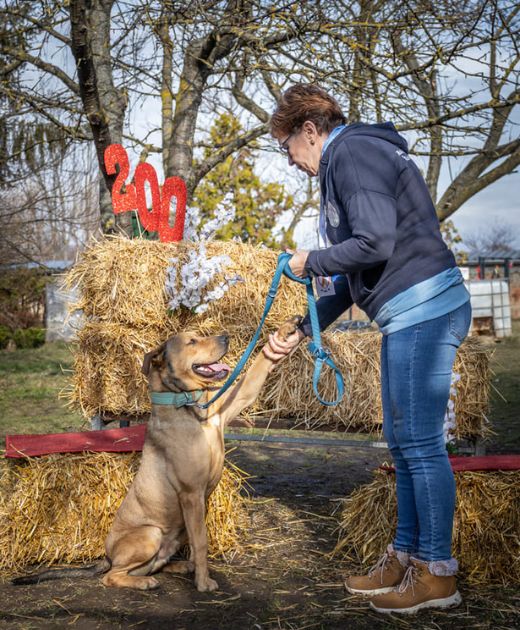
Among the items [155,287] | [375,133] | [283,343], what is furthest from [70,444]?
[375,133]

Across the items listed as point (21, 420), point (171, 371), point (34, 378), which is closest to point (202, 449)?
point (171, 371)

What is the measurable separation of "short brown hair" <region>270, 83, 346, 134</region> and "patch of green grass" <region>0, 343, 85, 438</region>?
2661 millimetres

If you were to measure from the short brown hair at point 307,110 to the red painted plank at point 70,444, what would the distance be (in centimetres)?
236

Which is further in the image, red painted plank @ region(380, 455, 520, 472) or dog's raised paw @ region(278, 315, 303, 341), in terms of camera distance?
red painted plank @ region(380, 455, 520, 472)

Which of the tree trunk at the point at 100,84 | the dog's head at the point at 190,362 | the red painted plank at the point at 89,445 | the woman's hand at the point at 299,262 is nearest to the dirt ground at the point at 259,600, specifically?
the red painted plank at the point at 89,445

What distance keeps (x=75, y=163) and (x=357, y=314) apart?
41.6ft

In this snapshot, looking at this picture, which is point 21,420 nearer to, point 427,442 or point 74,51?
point 74,51

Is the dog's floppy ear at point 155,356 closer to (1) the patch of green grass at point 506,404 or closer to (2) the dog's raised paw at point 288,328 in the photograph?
(2) the dog's raised paw at point 288,328

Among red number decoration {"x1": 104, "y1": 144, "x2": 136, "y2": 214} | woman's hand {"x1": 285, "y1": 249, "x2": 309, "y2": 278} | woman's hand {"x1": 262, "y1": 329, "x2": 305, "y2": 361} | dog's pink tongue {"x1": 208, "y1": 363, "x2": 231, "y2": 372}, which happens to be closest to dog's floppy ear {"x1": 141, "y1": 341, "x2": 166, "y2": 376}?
dog's pink tongue {"x1": 208, "y1": 363, "x2": 231, "y2": 372}

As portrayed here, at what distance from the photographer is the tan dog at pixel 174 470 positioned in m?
3.83

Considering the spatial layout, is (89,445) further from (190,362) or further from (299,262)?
(299,262)

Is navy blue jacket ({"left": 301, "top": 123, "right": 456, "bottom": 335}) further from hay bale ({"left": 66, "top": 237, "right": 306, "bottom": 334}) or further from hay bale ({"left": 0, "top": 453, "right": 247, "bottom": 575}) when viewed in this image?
hay bale ({"left": 66, "top": 237, "right": 306, "bottom": 334})

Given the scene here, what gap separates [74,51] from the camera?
18.9ft

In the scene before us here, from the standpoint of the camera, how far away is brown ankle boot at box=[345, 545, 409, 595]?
346 centimetres
